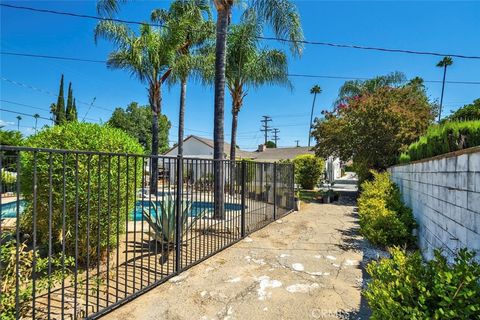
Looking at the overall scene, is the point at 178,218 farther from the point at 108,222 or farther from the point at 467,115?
the point at 467,115

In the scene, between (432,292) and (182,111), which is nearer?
(432,292)

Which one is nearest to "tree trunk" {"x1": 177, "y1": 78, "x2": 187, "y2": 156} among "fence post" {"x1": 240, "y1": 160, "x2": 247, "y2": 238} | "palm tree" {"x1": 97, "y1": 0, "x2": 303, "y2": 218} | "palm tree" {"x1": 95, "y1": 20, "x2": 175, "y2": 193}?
"palm tree" {"x1": 95, "y1": 20, "x2": 175, "y2": 193}

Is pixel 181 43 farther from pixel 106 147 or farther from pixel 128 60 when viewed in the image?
pixel 106 147

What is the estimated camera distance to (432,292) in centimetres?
196

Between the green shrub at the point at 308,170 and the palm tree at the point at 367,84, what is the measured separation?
627 centimetres

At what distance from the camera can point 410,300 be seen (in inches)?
80.9

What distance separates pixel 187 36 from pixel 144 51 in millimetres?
2391

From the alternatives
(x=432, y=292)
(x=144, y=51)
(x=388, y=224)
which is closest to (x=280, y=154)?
(x=144, y=51)

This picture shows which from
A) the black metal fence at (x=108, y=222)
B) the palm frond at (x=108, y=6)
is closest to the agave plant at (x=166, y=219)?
the black metal fence at (x=108, y=222)

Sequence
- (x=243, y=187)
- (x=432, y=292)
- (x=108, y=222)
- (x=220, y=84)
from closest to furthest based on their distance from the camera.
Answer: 1. (x=432, y=292)
2. (x=108, y=222)
3. (x=243, y=187)
4. (x=220, y=84)

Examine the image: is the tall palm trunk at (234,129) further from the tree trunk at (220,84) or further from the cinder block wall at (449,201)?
the cinder block wall at (449,201)

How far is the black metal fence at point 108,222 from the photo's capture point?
3227 millimetres

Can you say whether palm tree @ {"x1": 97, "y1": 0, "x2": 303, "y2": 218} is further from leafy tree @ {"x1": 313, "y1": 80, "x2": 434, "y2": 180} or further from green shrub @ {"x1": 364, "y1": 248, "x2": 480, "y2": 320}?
green shrub @ {"x1": 364, "y1": 248, "x2": 480, "y2": 320}

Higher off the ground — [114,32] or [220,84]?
[114,32]
